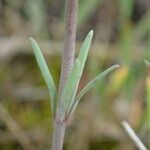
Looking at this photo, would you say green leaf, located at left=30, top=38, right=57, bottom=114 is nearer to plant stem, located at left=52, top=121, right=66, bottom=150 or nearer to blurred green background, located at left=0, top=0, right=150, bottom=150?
plant stem, located at left=52, top=121, right=66, bottom=150

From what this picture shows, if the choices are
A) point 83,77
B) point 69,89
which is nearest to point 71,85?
point 69,89

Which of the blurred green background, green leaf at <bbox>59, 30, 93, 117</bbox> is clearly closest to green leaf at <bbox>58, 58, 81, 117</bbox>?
green leaf at <bbox>59, 30, 93, 117</bbox>

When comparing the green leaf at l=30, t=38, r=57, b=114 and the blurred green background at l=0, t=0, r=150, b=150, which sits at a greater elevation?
the green leaf at l=30, t=38, r=57, b=114

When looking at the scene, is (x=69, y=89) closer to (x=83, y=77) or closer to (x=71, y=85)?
(x=71, y=85)

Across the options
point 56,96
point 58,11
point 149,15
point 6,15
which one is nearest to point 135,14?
point 149,15

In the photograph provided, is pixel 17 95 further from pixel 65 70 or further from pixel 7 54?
pixel 65 70
